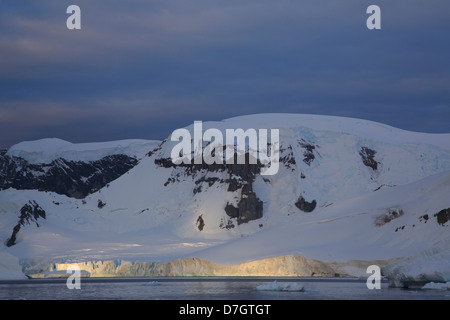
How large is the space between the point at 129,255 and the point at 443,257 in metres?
104

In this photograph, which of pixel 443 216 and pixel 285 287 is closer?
pixel 285 287

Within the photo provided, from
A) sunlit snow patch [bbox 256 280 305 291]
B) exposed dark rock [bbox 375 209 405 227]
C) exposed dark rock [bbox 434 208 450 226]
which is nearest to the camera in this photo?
sunlit snow patch [bbox 256 280 305 291]

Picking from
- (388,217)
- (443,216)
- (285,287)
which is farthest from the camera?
(388,217)

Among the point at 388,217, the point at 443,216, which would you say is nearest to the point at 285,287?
the point at 443,216

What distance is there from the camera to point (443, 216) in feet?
504

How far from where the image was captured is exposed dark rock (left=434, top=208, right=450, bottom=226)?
153m

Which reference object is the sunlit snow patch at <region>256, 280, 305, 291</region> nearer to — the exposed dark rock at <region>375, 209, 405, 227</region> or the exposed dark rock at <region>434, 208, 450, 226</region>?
the exposed dark rock at <region>434, 208, 450, 226</region>

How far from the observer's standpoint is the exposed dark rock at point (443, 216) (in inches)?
6029

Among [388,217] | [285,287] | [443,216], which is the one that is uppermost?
[388,217]

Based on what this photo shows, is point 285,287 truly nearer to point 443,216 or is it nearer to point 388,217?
point 443,216

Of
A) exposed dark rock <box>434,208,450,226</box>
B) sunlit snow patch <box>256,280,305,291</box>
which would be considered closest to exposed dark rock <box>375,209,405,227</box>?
exposed dark rock <box>434,208,450,226</box>

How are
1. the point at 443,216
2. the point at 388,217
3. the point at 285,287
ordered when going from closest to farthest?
the point at 285,287
the point at 443,216
the point at 388,217
